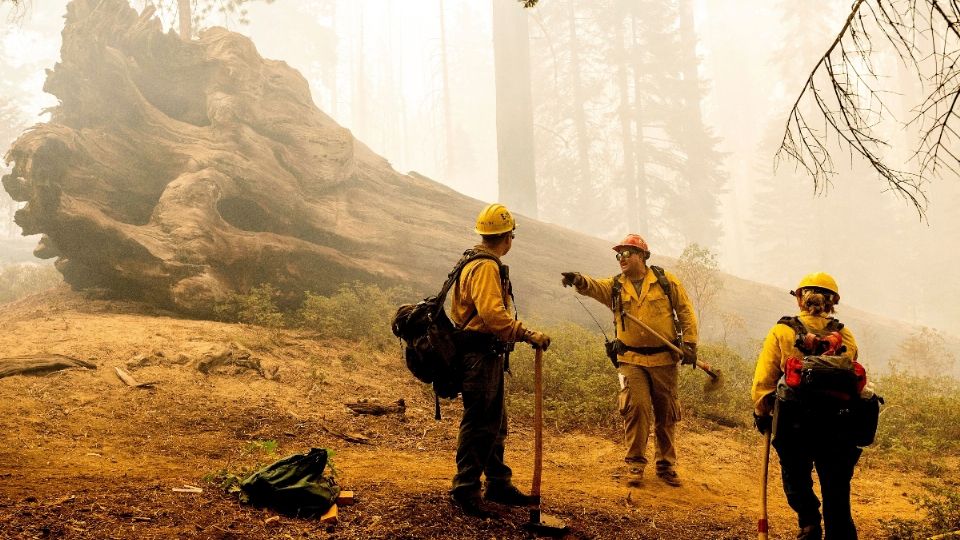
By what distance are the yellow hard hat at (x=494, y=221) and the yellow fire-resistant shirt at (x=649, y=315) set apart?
1761 mm

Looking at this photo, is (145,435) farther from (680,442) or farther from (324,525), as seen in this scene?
(680,442)

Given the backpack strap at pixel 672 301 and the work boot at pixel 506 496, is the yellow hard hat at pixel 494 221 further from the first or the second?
the backpack strap at pixel 672 301

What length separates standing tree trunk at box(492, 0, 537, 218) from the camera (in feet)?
67.3

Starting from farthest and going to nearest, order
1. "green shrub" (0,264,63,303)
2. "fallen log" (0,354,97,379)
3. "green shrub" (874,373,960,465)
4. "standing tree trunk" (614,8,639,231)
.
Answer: "standing tree trunk" (614,8,639,231)
"green shrub" (0,264,63,303)
"green shrub" (874,373,960,465)
"fallen log" (0,354,97,379)

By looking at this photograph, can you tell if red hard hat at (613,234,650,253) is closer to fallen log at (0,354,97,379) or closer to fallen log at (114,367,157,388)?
fallen log at (114,367,157,388)

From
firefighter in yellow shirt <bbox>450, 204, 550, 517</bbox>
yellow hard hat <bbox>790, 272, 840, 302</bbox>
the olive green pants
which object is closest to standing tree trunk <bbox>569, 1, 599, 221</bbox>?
the olive green pants

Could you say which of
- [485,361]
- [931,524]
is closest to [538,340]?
[485,361]

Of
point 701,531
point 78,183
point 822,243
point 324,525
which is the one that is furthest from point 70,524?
point 822,243

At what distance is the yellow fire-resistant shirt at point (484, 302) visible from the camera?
4.13 m

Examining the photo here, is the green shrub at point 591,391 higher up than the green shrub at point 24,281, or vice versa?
the green shrub at point 24,281

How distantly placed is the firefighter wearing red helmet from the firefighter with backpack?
1.90 metres

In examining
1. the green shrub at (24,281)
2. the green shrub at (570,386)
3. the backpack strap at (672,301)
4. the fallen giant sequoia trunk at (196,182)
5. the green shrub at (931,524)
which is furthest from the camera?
the green shrub at (24,281)

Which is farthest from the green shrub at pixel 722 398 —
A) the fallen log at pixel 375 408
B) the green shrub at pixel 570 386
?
the fallen log at pixel 375 408

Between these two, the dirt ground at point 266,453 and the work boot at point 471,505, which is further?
the work boot at point 471,505
